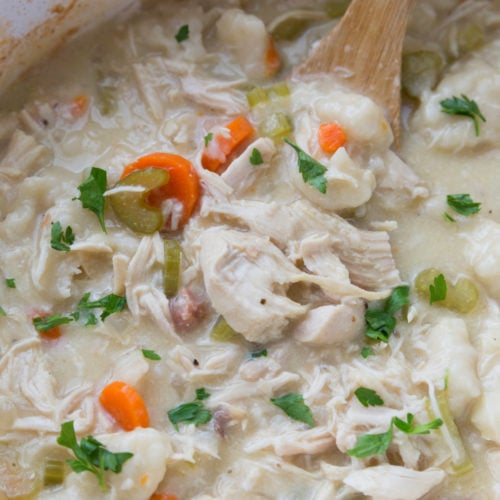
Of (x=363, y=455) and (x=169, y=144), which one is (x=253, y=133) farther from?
(x=363, y=455)

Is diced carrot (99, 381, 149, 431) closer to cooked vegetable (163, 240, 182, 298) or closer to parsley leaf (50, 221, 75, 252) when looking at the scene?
cooked vegetable (163, 240, 182, 298)

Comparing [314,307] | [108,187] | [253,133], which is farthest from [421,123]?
[108,187]

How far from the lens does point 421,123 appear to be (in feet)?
14.1

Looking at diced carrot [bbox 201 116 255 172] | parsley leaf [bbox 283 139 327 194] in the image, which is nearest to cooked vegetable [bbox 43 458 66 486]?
diced carrot [bbox 201 116 255 172]

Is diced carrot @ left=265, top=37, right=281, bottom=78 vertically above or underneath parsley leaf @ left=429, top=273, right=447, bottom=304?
above

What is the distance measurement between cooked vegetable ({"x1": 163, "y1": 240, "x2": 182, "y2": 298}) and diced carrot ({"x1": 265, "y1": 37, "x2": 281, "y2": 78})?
3.20 ft

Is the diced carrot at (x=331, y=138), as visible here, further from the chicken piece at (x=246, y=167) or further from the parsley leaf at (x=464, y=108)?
the parsley leaf at (x=464, y=108)

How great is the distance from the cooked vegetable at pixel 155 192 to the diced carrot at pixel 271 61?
0.62 metres

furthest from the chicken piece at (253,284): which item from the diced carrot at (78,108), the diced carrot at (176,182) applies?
the diced carrot at (78,108)

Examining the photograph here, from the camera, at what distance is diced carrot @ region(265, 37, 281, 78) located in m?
4.38

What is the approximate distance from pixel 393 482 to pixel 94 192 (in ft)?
5.22

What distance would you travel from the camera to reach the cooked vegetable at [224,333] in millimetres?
3846

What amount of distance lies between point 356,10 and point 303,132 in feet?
1.84

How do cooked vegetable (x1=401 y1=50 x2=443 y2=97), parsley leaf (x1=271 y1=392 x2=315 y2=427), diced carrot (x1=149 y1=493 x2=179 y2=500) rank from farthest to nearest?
cooked vegetable (x1=401 y1=50 x2=443 y2=97) < parsley leaf (x1=271 y1=392 x2=315 y2=427) < diced carrot (x1=149 y1=493 x2=179 y2=500)
